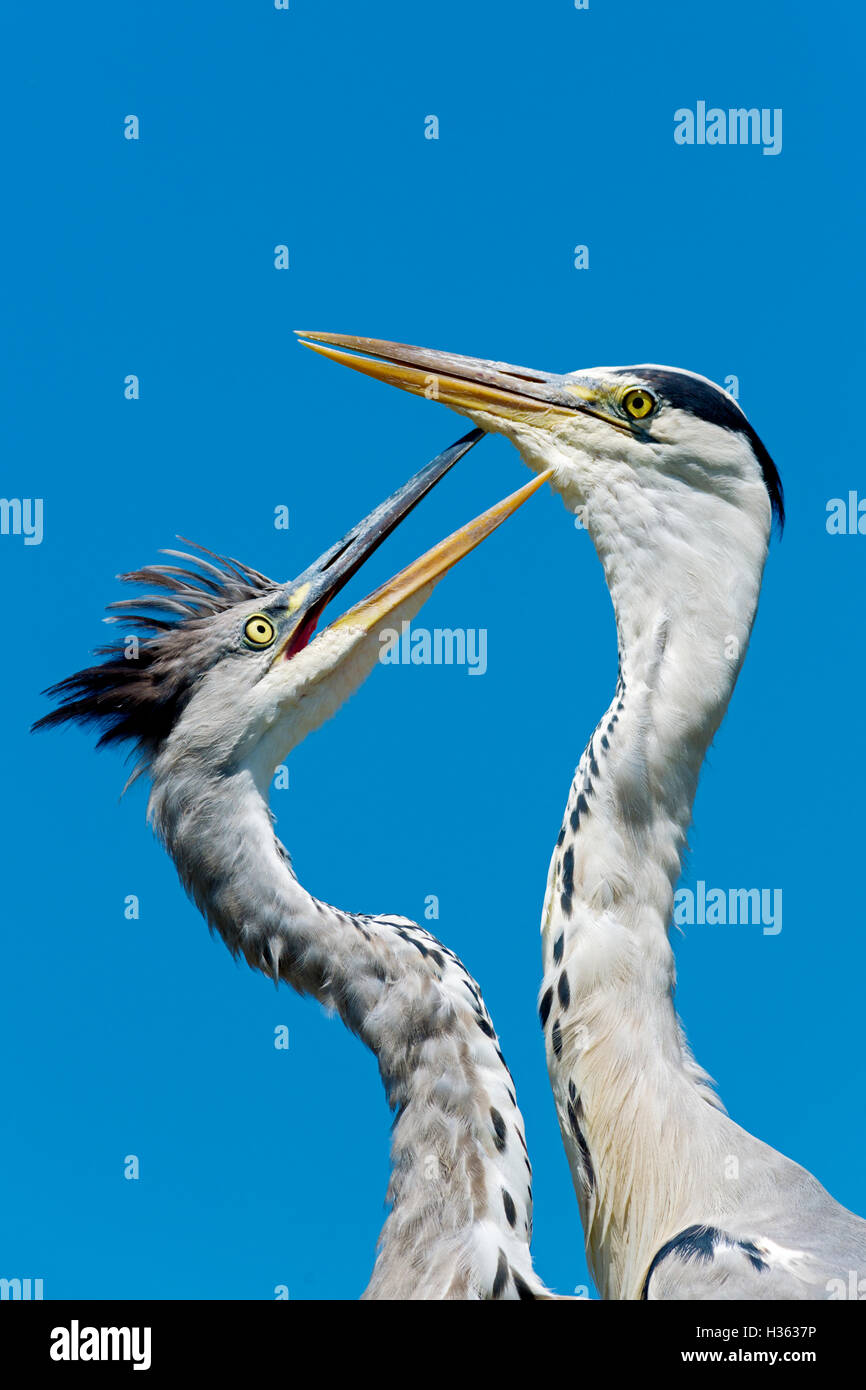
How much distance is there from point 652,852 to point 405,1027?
3.09 ft

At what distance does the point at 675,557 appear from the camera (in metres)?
4.71

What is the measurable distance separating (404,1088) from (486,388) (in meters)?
2.41

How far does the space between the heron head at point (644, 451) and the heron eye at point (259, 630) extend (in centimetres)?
109

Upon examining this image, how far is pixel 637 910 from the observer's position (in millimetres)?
4426

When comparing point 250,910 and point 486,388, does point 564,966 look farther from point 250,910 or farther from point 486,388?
point 486,388

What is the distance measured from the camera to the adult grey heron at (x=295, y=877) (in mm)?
4387

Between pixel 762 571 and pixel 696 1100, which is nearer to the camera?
pixel 696 1100

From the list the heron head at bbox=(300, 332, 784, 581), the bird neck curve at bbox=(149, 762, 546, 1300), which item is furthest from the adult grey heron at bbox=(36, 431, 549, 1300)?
the heron head at bbox=(300, 332, 784, 581)

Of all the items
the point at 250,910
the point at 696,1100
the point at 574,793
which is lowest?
the point at 696,1100

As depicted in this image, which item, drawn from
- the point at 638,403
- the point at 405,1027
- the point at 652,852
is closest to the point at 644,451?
the point at 638,403

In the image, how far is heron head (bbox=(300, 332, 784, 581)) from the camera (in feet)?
15.6
